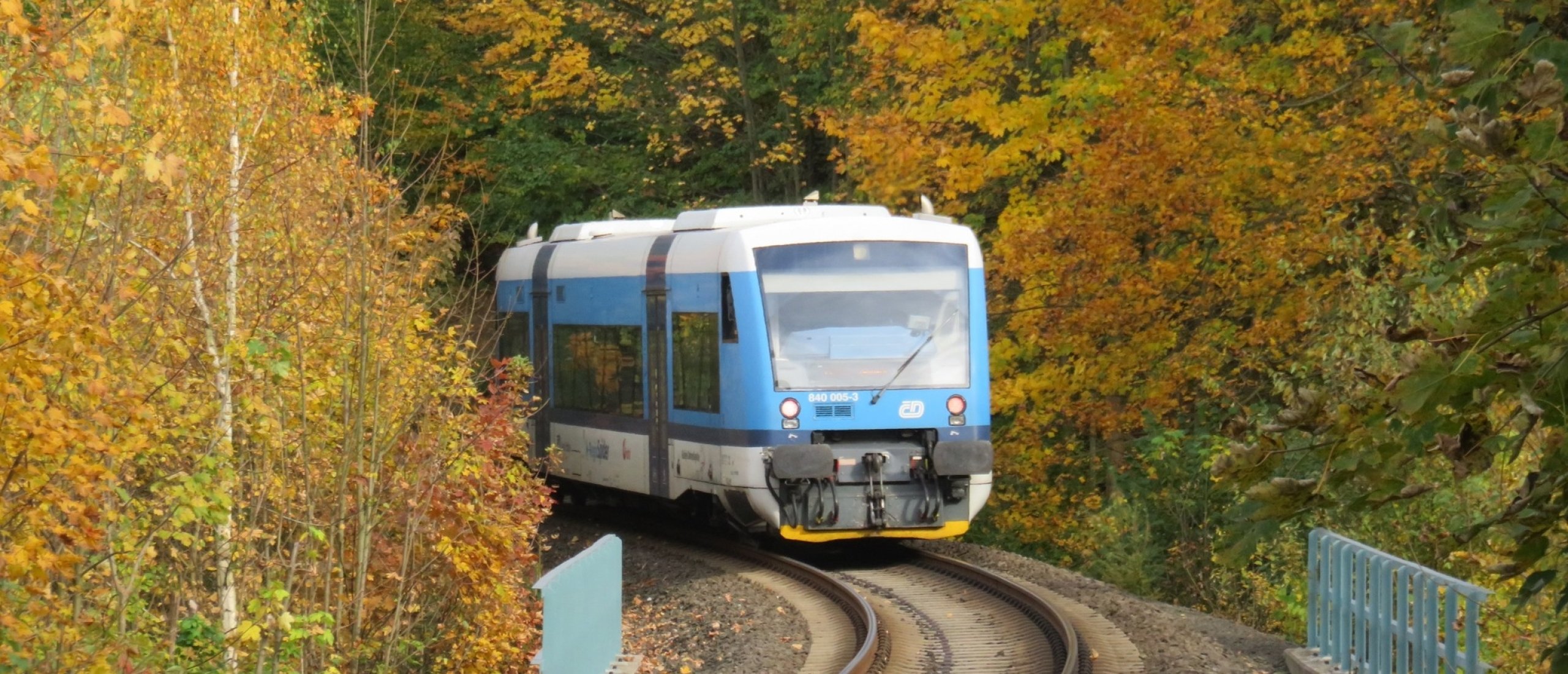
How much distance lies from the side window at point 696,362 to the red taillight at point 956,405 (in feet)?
6.64

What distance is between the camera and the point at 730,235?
606 inches

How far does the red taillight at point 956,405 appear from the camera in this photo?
1527cm

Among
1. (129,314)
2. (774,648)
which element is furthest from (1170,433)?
(129,314)

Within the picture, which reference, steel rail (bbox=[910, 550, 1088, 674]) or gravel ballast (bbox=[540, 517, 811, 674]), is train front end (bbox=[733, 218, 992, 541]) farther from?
gravel ballast (bbox=[540, 517, 811, 674])

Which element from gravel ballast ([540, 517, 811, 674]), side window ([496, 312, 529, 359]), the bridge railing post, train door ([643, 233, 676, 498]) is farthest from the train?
side window ([496, 312, 529, 359])

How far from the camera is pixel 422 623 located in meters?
12.2

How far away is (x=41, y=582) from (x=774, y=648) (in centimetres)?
610

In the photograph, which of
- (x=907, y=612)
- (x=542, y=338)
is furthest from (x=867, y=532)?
(x=542, y=338)

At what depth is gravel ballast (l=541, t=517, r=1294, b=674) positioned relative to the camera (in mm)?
11516

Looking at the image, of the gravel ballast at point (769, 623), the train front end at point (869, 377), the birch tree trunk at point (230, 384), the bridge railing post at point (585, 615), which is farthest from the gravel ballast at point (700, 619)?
the birch tree trunk at point (230, 384)

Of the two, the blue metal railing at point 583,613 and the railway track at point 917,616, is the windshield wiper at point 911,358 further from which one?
the blue metal railing at point 583,613

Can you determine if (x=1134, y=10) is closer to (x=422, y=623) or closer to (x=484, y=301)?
(x=422, y=623)

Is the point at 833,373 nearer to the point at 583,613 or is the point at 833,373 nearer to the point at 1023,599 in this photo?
the point at 1023,599

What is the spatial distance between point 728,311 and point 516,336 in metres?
6.91
